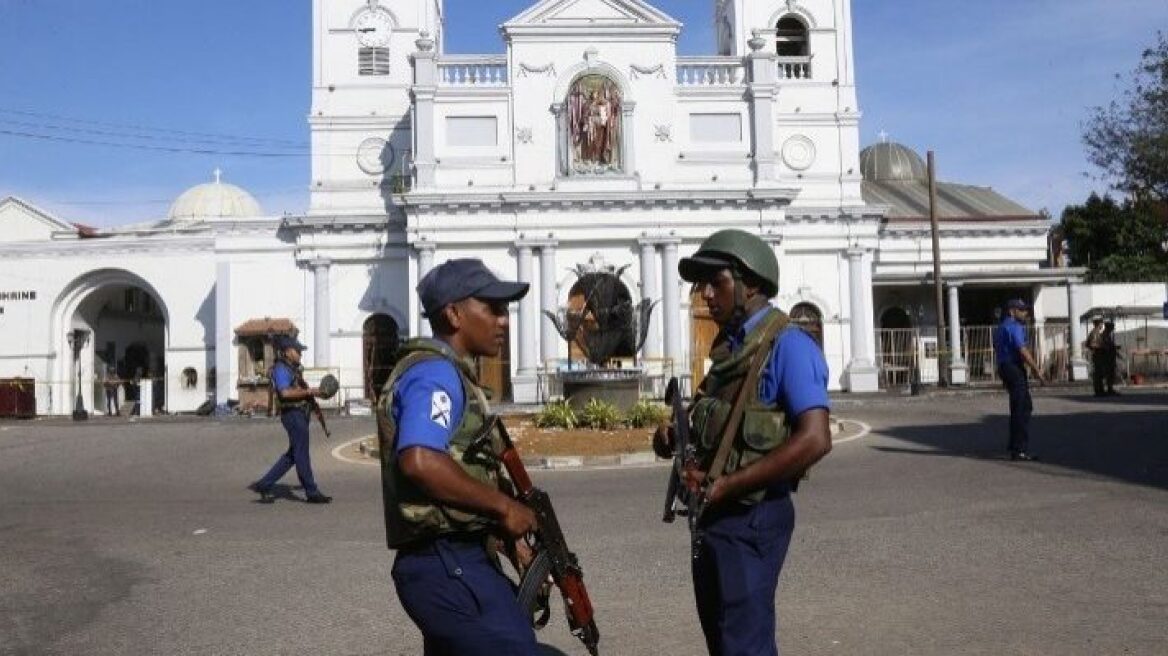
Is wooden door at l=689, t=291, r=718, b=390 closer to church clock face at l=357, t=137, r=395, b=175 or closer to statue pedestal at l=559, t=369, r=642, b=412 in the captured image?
church clock face at l=357, t=137, r=395, b=175

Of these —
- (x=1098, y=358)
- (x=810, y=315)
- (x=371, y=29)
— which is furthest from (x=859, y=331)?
(x=371, y=29)

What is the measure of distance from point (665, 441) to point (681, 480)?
0.42m

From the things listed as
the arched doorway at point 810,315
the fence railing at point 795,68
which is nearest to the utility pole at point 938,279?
the arched doorway at point 810,315

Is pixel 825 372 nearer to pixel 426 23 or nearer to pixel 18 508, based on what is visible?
pixel 18 508

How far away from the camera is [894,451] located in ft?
44.8

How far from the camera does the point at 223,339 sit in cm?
3169

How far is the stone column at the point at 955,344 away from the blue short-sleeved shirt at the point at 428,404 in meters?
32.0

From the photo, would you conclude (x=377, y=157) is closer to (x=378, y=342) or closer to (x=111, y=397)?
(x=378, y=342)

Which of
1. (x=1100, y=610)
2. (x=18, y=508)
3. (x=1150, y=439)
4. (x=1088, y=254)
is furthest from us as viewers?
(x=1088, y=254)

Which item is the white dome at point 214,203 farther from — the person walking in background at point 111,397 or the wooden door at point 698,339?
the wooden door at point 698,339

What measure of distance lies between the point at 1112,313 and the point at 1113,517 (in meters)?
30.6

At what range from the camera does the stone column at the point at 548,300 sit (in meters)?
29.5

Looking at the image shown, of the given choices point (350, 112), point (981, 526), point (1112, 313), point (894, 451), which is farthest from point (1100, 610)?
point (1112, 313)

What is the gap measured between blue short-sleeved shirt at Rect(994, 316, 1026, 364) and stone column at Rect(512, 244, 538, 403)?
60.4 ft
